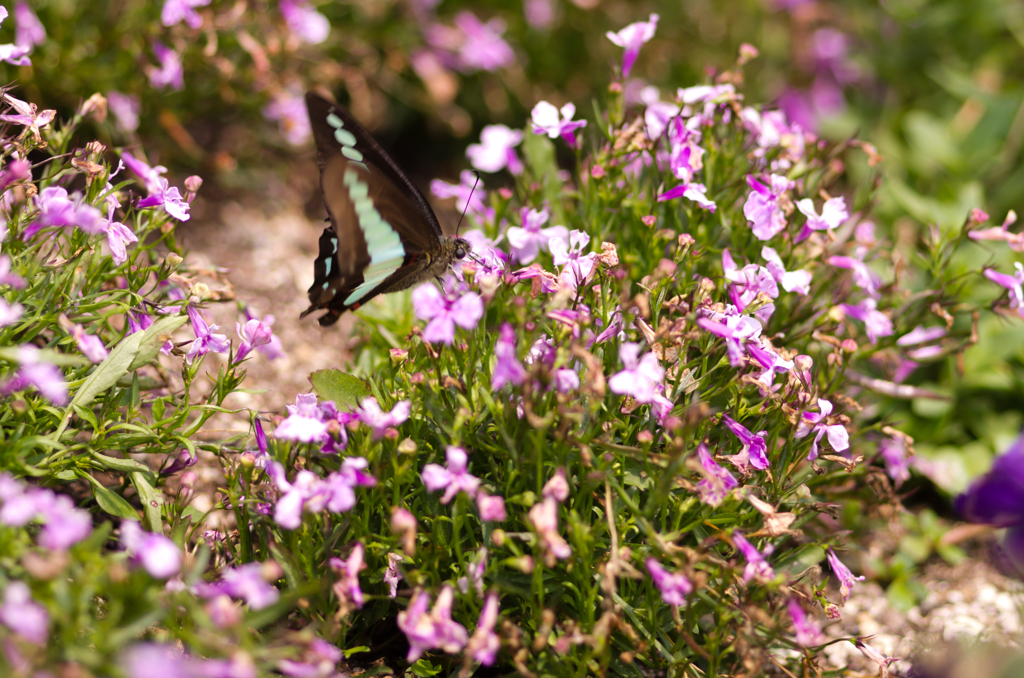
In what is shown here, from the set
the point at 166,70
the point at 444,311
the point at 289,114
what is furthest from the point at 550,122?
the point at 289,114

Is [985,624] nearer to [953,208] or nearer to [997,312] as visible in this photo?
[997,312]

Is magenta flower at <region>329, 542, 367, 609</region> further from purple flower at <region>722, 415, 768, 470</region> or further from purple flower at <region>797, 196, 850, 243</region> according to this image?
purple flower at <region>797, 196, 850, 243</region>

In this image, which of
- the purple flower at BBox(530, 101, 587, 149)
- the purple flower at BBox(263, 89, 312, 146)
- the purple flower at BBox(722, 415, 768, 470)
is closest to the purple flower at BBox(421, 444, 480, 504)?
the purple flower at BBox(722, 415, 768, 470)

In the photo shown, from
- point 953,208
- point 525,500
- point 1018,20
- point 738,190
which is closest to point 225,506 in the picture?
point 525,500

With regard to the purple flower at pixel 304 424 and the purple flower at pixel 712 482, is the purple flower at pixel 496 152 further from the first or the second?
the purple flower at pixel 712 482

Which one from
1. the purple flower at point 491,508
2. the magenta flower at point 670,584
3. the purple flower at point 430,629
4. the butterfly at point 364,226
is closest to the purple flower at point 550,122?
the butterfly at point 364,226

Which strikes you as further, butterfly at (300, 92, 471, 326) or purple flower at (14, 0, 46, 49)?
purple flower at (14, 0, 46, 49)
